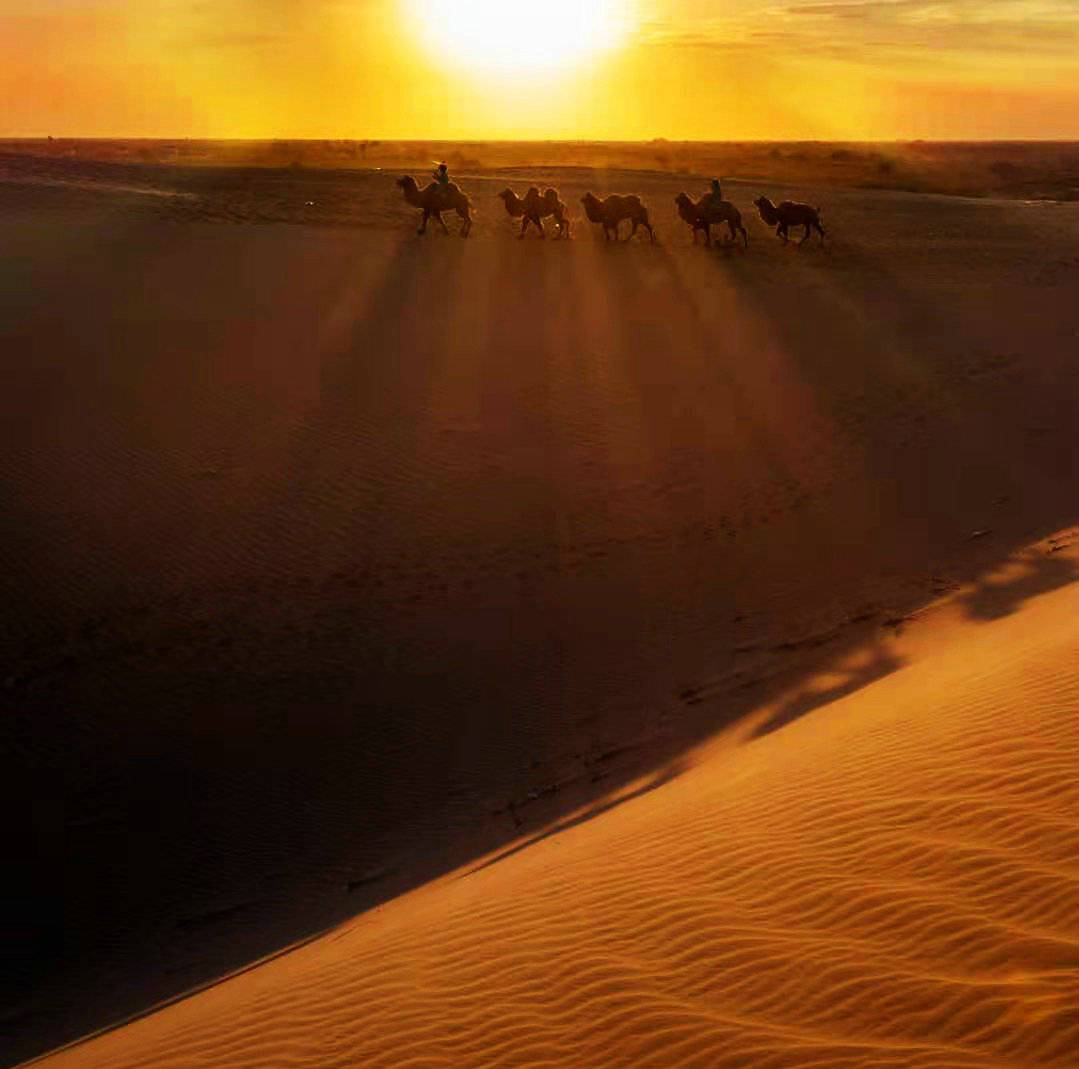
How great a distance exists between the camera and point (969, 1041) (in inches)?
207

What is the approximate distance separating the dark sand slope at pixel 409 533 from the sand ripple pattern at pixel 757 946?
8.68 ft

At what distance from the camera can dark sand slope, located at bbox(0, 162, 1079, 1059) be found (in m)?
11.7

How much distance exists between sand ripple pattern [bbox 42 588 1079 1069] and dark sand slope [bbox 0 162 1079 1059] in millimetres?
2644

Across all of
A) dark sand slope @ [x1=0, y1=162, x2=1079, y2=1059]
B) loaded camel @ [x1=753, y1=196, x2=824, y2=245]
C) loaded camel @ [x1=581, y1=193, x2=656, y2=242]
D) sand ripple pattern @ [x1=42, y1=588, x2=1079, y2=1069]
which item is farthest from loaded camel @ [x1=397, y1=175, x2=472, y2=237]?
sand ripple pattern @ [x1=42, y1=588, x2=1079, y2=1069]

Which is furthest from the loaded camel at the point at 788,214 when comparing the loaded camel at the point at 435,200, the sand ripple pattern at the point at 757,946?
the sand ripple pattern at the point at 757,946

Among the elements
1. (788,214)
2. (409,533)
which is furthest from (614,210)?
(409,533)

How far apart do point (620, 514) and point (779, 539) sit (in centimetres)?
188

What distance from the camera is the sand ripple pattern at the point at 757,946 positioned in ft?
18.1

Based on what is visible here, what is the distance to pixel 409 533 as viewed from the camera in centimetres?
1683

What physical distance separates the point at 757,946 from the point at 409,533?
10971 mm

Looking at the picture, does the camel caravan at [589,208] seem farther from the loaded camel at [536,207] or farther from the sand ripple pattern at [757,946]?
the sand ripple pattern at [757,946]

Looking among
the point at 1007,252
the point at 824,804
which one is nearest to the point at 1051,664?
the point at 824,804

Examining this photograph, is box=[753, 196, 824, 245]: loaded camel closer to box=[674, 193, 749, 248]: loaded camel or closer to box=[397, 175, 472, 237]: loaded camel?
box=[674, 193, 749, 248]: loaded camel

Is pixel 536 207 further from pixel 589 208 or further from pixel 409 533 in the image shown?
pixel 409 533
